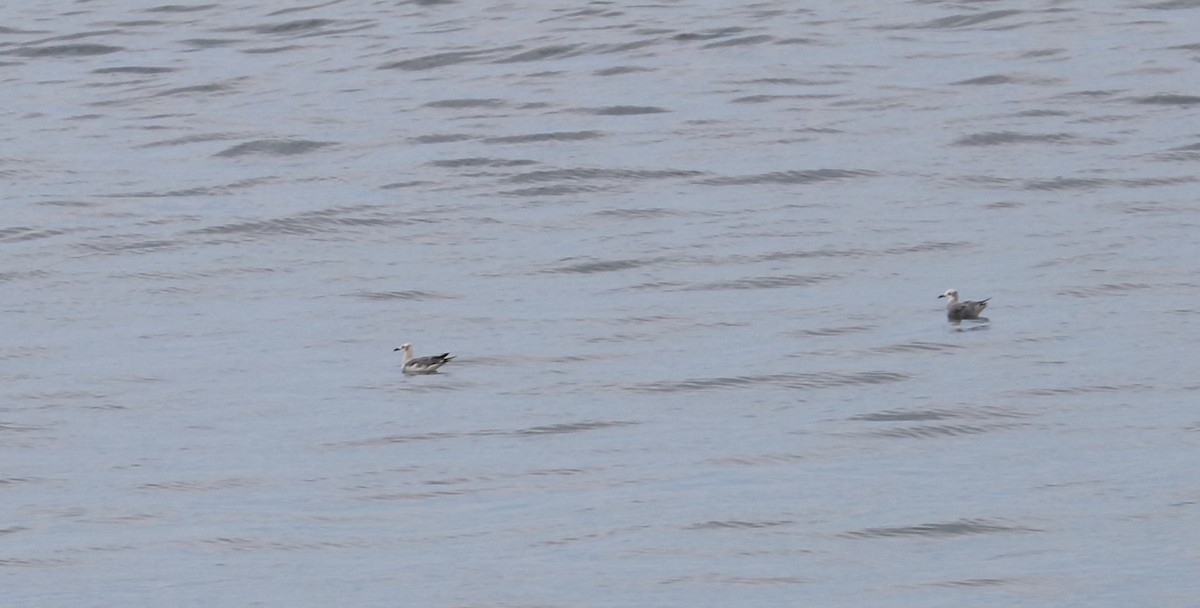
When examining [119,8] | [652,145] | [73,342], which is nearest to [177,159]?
[652,145]

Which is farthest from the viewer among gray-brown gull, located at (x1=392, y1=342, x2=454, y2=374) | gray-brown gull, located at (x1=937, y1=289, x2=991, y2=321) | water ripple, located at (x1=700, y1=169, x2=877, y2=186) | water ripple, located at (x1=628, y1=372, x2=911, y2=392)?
water ripple, located at (x1=700, y1=169, x2=877, y2=186)

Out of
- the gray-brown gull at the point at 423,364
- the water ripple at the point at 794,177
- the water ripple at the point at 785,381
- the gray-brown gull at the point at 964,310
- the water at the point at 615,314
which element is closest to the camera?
the water at the point at 615,314

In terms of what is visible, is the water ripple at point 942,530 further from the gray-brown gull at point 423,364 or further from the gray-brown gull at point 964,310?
the gray-brown gull at point 964,310

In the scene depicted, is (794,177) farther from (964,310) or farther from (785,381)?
(785,381)

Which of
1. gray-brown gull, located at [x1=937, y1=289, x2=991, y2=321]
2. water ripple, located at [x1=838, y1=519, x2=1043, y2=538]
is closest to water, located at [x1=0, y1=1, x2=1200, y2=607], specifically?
water ripple, located at [x1=838, y1=519, x2=1043, y2=538]

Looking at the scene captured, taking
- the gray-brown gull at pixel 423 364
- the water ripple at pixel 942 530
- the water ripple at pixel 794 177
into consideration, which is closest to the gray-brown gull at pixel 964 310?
the gray-brown gull at pixel 423 364

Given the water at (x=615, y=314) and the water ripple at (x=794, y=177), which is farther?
the water ripple at (x=794, y=177)

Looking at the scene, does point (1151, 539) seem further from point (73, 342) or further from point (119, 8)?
point (119, 8)

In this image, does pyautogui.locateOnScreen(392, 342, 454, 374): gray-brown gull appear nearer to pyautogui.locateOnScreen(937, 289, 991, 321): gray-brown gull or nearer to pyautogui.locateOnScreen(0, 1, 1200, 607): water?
pyautogui.locateOnScreen(0, 1, 1200, 607): water

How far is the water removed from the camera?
451 inches

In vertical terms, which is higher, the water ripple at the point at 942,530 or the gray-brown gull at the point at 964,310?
the water ripple at the point at 942,530

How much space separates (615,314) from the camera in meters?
17.3

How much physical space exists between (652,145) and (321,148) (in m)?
3.45

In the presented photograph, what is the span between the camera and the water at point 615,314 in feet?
37.6
